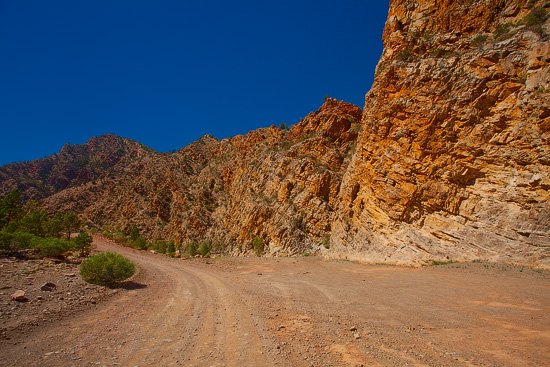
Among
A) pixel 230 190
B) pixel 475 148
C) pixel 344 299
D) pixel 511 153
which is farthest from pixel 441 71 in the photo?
pixel 230 190

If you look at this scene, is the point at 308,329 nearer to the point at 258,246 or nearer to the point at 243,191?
the point at 258,246

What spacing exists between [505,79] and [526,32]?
3.36 m

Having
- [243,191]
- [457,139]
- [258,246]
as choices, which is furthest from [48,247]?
[243,191]

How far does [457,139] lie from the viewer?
19.1m

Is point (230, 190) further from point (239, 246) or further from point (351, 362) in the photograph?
point (351, 362)

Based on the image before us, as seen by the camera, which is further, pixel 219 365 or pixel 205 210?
pixel 205 210

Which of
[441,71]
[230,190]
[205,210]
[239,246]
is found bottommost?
[239,246]

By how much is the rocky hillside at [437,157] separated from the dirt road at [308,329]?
7.29 metres

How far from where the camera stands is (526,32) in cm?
1709

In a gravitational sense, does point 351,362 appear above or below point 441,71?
below

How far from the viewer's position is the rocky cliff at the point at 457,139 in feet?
49.2

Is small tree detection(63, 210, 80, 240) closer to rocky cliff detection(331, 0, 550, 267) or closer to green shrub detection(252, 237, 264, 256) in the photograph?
green shrub detection(252, 237, 264, 256)

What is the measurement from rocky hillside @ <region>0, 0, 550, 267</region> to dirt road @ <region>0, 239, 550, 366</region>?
287 inches

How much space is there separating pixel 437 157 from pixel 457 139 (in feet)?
5.86
